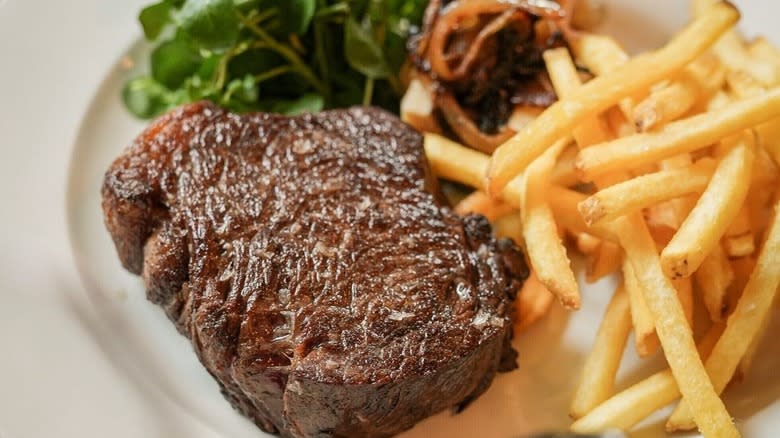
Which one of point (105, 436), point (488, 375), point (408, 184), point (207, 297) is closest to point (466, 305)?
point (488, 375)

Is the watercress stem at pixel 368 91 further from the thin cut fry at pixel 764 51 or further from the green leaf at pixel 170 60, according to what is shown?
the thin cut fry at pixel 764 51

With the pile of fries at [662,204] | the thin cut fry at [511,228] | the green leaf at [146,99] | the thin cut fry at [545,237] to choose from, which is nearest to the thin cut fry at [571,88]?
the pile of fries at [662,204]

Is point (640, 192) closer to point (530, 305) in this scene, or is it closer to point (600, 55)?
point (530, 305)

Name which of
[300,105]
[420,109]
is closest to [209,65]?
[300,105]

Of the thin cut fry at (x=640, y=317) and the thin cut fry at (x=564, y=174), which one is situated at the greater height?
the thin cut fry at (x=564, y=174)

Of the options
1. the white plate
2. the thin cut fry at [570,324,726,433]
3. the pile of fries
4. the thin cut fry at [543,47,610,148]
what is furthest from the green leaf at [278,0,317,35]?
the thin cut fry at [570,324,726,433]

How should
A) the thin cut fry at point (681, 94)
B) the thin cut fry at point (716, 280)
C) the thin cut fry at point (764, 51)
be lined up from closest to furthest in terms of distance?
the thin cut fry at point (716, 280) < the thin cut fry at point (681, 94) < the thin cut fry at point (764, 51)
